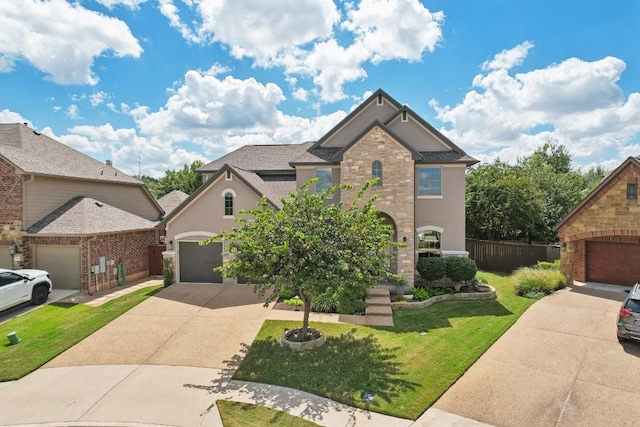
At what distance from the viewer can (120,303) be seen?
47.6 ft

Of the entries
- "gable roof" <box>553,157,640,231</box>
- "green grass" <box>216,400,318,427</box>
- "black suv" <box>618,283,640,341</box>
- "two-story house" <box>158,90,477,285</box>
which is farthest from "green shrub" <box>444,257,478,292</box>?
"green grass" <box>216,400,318,427</box>

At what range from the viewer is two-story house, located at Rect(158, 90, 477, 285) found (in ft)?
53.1

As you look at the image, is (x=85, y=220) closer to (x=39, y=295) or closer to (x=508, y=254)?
(x=39, y=295)

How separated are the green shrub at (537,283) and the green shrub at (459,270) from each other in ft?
6.57

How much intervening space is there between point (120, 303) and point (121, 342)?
4212 millimetres

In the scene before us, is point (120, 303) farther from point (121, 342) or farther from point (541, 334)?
point (541, 334)

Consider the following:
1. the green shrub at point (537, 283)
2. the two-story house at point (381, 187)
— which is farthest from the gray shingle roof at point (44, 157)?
the green shrub at point (537, 283)

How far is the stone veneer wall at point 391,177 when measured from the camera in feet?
52.7

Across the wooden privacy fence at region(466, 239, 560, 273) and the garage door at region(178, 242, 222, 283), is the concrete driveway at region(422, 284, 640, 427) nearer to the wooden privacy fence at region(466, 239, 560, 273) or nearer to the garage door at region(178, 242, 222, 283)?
the wooden privacy fence at region(466, 239, 560, 273)

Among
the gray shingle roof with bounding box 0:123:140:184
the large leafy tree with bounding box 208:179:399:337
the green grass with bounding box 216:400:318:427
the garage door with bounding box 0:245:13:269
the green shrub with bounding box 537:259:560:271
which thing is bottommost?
the green grass with bounding box 216:400:318:427

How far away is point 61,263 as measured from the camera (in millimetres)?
16797

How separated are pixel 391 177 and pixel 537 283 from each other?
25.5ft

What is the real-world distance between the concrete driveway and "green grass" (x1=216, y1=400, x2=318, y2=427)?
106 inches

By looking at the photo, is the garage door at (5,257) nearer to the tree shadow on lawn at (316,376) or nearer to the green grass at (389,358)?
the green grass at (389,358)
